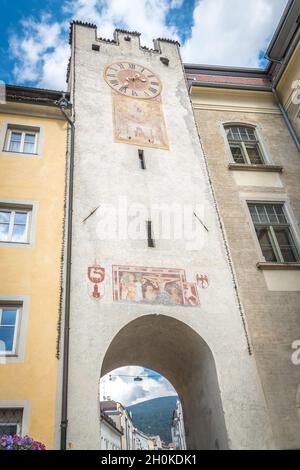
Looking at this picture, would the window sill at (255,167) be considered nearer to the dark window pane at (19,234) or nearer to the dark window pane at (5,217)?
the dark window pane at (19,234)

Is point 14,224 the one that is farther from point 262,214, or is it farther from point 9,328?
point 262,214

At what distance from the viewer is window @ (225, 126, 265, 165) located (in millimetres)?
14270

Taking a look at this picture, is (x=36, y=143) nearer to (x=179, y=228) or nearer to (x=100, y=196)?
(x=100, y=196)

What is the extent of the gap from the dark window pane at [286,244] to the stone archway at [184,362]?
13.7 feet

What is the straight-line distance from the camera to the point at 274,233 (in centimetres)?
1212

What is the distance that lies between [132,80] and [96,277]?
9.60 metres

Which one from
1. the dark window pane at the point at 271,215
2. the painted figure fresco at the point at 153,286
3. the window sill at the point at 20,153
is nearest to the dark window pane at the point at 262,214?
the dark window pane at the point at 271,215

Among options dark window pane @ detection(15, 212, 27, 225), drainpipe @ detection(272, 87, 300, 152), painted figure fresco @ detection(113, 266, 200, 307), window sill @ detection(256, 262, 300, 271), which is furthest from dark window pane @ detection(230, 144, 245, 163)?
dark window pane @ detection(15, 212, 27, 225)

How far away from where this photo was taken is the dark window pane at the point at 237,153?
14.2 meters

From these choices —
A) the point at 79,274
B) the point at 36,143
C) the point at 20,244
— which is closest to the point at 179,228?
the point at 79,274

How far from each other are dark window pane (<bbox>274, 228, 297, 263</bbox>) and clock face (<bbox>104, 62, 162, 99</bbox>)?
7.63 meters

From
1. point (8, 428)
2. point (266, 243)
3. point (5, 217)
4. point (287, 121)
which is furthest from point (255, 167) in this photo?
point (8, 428)

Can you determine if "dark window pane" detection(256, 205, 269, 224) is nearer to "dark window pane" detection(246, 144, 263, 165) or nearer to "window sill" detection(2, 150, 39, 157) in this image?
"dark window pane" detection(246, 144, 263, 165)

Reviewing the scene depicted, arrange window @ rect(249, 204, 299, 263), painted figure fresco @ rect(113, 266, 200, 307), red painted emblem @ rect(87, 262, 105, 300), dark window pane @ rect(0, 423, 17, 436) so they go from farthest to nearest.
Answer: window @ rect(249, 204, 299, 263) → painted figure fresco @ rect(113, 266, 200, 307) → red painted emblem @ rect(87, 262, 105, 300) → dark window pane @ rect(0, 423, 17, 436)
